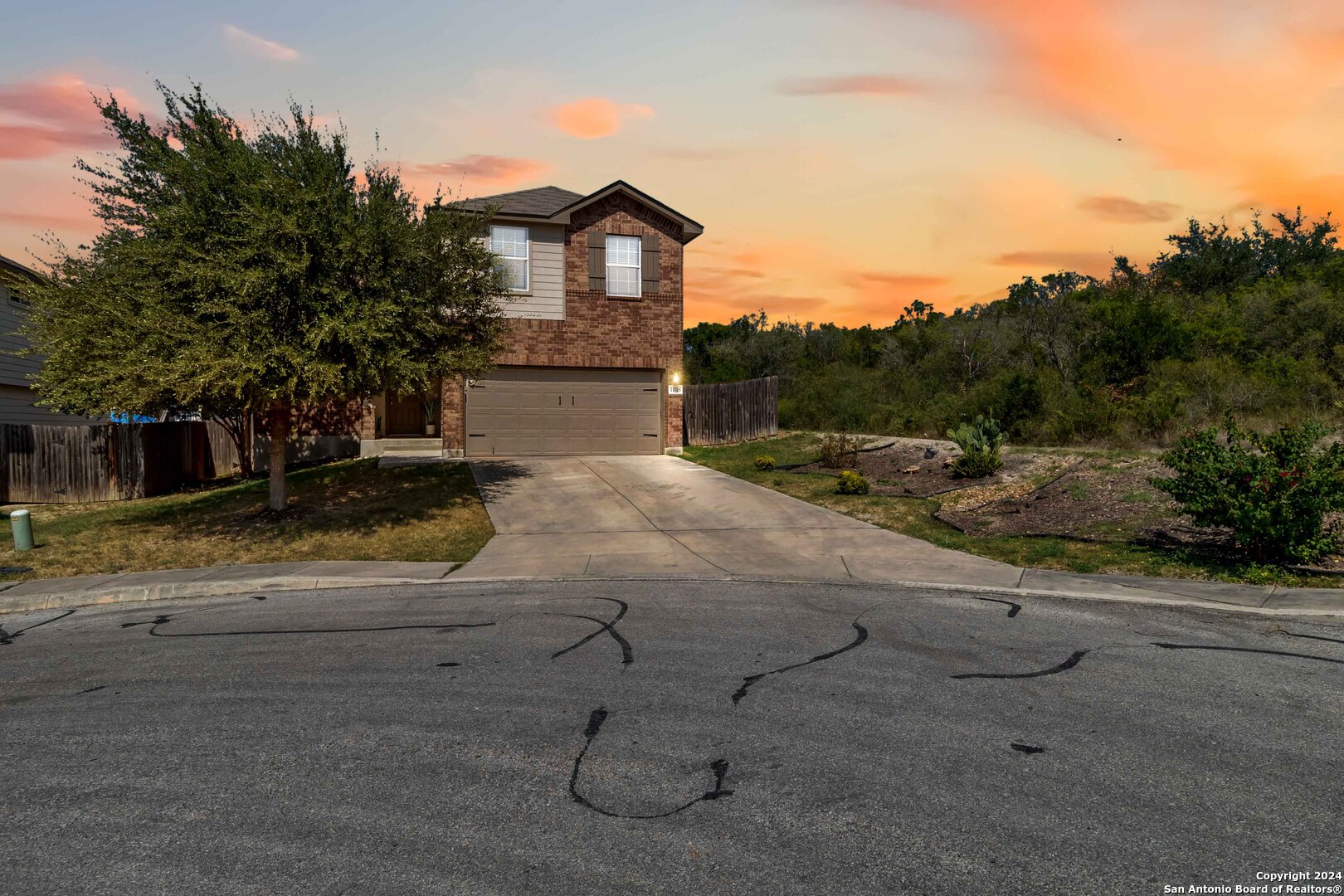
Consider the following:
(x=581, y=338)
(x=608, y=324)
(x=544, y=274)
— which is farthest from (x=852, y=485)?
(x=544, y=274)

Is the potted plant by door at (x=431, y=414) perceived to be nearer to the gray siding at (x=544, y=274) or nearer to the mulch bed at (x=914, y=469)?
the gray siding at (x=544, y=274)

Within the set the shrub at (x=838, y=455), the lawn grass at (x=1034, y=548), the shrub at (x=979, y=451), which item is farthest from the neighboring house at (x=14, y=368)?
the shrub at (x=979, y=451)

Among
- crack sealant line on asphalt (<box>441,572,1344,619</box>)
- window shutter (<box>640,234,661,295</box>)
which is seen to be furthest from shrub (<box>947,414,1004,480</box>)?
window shutter (<box>640,234,661,295</box>)

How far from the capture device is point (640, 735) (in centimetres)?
521

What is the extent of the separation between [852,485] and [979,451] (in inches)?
109

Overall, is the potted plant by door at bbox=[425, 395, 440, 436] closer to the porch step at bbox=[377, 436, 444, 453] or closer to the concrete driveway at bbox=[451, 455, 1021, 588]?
the porch step at bbox=[377, 436, 444, 453]

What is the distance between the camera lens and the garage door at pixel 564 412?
23.1m

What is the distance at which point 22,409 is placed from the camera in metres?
24.2

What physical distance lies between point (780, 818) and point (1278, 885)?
7.22ft

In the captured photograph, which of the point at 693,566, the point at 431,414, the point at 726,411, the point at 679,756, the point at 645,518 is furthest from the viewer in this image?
the point at 431,414

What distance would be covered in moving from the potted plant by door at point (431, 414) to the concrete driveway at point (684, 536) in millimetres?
8297

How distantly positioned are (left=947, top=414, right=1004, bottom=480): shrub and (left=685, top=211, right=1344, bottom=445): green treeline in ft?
14.0

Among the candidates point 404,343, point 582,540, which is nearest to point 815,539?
point 582,540

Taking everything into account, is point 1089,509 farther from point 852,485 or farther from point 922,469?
point 922,469
